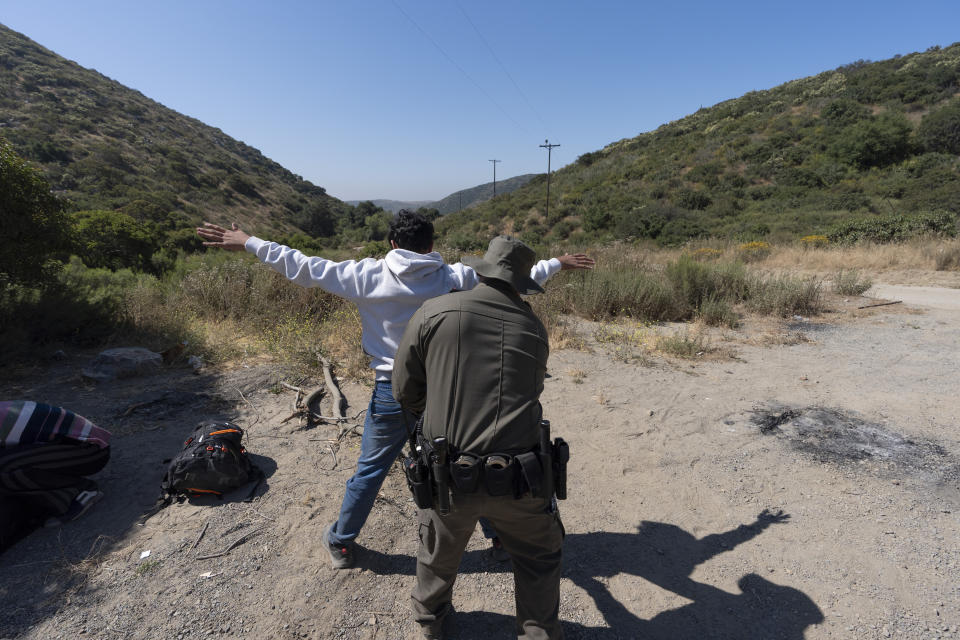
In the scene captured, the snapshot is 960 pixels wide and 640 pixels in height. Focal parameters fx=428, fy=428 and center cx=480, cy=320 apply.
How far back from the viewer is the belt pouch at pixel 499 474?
1.49 meters

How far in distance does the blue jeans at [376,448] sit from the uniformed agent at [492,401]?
0.38m

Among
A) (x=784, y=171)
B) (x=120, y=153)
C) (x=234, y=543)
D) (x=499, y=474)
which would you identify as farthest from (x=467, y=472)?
(x=120, y=153)

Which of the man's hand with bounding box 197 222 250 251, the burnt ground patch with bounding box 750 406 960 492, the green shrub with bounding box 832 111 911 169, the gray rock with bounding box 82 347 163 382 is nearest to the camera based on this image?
the man's hand with bounding box 197 222 250 251

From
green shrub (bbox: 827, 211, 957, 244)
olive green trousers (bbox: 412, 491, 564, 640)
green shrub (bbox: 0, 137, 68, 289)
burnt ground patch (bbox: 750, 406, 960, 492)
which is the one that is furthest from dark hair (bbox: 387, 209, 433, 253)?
green shrub (bbox: 827, 211, 957, 244)

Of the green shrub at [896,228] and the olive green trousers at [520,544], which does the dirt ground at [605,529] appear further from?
the green shrub at [896,228]

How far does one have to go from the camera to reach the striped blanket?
2.49 meters

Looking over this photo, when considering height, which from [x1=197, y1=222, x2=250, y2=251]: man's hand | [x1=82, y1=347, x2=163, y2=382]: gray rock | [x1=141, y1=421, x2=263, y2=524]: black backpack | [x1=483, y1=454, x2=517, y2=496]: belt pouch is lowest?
[x1=141, y1=421, x2=263, y2=524]: black backpack

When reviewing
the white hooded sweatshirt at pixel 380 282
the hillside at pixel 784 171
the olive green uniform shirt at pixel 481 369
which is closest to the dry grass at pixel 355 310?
the white hooded sweatshirt at pixel 380 282

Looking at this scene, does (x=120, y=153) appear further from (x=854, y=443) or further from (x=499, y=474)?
(x=854, y=443)

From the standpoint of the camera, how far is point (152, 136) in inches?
1631

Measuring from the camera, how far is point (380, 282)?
2150mm

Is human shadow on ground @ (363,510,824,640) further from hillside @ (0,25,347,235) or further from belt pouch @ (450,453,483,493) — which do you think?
hillside @ (0,25,347,235)

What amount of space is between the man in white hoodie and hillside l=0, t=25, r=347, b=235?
23.9 metres

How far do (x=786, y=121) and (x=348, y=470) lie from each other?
41.2m
